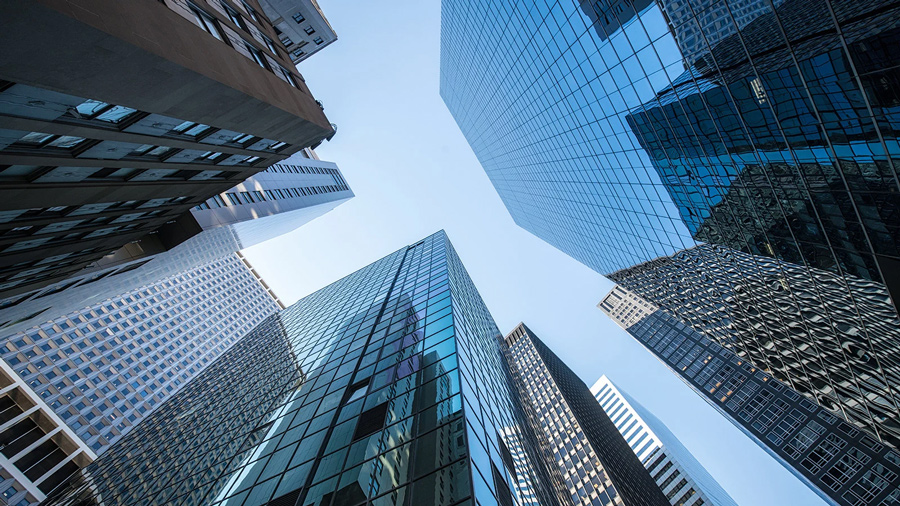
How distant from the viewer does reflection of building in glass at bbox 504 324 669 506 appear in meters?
91.6

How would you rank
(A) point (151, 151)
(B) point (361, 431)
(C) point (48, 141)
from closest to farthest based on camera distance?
1. (C) point (48, 141)
2. (A) point (151, 151)
3. (B) point (361, 431)

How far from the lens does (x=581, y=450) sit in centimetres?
10244

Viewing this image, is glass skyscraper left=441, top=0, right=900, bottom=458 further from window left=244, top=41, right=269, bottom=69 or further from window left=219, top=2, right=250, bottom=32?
window left=219, top=2, right=250, bottom=32

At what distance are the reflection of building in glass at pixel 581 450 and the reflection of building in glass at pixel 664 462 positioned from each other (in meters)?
3.83

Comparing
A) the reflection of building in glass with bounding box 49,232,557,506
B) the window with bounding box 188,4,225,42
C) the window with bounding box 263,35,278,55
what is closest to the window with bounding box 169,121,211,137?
the window with bounding box 188,4,225,42

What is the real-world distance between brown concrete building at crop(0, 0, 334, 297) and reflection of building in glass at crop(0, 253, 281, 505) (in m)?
45.5

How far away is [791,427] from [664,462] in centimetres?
5950

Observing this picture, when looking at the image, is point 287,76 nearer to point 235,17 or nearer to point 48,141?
point 235,17

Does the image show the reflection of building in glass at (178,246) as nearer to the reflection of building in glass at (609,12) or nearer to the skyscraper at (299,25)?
the skyscraper at (299,25)

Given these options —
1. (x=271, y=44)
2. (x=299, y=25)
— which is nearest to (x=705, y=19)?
(x=271, y=44)

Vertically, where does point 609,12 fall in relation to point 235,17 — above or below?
below

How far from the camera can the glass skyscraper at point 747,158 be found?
693 inches

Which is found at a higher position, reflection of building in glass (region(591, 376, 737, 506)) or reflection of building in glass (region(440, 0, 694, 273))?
reflection of building in glass (region(440, 0, 694, 273))

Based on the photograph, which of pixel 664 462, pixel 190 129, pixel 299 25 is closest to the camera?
pixel 190 129
